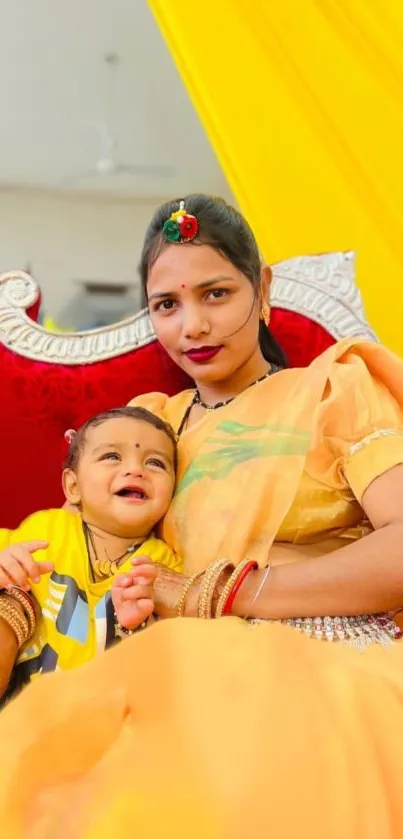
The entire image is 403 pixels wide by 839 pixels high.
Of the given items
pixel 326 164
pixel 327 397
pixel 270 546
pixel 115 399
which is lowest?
pixel 270 546

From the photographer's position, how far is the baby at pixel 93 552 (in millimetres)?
903

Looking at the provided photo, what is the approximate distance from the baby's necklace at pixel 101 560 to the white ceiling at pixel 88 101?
2311mm

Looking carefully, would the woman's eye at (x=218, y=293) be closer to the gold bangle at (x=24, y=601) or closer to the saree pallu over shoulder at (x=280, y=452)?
the saree pallu over shoulder at (x=280, y=452)

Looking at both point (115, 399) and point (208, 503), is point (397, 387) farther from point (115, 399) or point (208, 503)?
point (115, 399)

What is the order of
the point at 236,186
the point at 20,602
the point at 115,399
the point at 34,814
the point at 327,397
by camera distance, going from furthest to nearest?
the point at 236,186, the point at 115,399, the point at 327,397, the point at 20,602, the point at 34,814

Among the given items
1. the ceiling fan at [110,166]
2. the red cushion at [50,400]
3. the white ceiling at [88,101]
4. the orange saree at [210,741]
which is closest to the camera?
the orange saree at [210,741]

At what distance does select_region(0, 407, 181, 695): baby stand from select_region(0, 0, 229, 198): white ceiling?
2233 millimetres

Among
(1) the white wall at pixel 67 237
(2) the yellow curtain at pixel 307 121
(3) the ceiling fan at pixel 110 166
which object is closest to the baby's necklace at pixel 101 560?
(2) the yellow curtain at pixel 307 121

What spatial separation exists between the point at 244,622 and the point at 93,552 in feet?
0.94

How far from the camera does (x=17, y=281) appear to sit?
4.73 ft

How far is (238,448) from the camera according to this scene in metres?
1.06

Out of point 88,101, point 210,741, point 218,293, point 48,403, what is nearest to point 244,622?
point 210,741

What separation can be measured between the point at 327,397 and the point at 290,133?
86 cm

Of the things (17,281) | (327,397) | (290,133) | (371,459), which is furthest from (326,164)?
(371,459)
